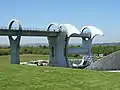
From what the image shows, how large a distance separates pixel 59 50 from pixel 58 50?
0.24m

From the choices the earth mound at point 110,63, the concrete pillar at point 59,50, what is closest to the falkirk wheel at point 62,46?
the concrete pillar at point 59,50

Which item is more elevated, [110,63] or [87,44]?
[87,44]

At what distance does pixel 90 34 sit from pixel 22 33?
21214mm

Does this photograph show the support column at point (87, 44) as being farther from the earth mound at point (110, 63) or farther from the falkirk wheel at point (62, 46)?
the earth mound at point (110, 63)

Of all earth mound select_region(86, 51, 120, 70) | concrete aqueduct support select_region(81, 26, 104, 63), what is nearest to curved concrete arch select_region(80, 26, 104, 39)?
concrete aqueduct support select_region(81, 26, 104, 63)

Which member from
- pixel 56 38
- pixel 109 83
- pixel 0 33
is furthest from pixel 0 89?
pixel 56 38

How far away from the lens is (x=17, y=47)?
172 feet

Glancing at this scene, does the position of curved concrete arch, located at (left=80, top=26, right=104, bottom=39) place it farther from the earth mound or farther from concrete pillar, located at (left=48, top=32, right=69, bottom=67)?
the earth mound

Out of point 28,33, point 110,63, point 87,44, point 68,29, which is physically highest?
point 68,29

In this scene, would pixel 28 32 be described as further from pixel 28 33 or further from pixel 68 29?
pixel 68 29

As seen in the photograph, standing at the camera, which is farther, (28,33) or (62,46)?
(62,46)

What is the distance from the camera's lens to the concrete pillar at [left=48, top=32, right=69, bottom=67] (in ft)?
195

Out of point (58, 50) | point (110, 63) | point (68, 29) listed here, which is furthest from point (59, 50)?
→ point (110, 63)

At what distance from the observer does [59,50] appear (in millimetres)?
60438
